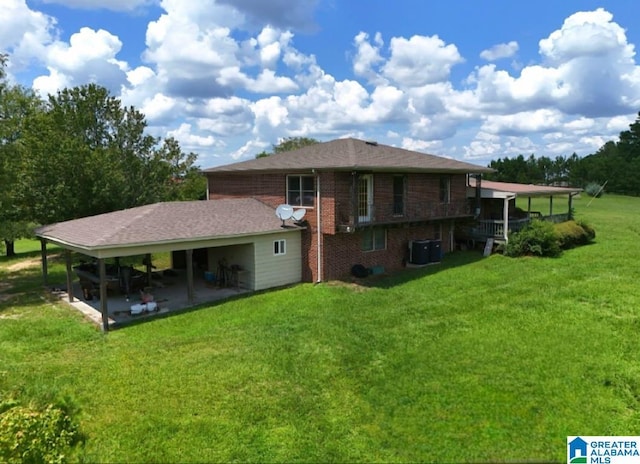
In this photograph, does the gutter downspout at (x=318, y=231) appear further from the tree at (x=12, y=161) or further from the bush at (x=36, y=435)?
the tree at (x=12, y=161)

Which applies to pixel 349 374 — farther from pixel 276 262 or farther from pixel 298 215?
pixel 298 215

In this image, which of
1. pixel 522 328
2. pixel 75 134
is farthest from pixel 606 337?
pixel 75 134

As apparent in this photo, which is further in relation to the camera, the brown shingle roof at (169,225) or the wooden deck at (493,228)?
the wooden deck at (493,228)

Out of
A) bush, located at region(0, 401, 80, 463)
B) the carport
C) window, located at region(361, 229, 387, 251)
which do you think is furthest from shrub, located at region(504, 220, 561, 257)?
bush, located at region(0, 401, 80, 463)

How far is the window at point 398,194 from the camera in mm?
18984

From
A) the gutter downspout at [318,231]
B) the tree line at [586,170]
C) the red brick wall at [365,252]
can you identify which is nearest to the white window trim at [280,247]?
the gutter downspout at [318,231]

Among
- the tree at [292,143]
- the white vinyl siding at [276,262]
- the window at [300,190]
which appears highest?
the tree at [292,143]

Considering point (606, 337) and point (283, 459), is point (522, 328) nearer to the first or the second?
point (606, 337)

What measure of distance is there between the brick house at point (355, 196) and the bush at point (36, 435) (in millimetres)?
10837

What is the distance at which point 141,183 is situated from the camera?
26703 mm

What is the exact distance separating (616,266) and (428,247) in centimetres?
728

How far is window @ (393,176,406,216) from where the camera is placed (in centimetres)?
1898

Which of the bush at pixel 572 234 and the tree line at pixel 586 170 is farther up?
the tree line at pixel 586 170

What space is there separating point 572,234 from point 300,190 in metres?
14.2
